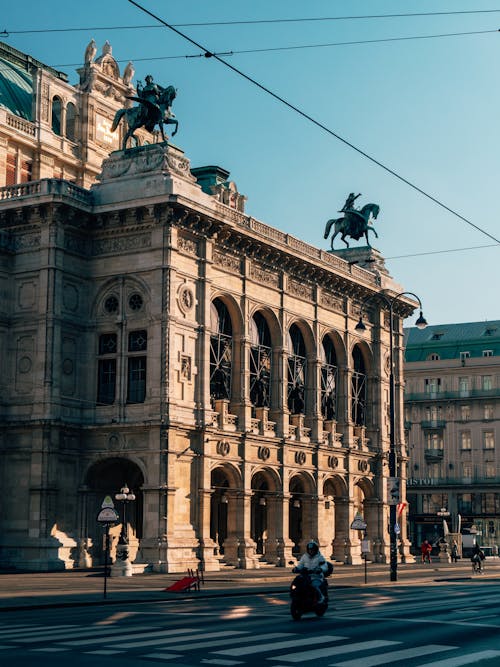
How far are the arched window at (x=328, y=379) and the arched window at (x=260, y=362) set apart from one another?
5.74 meters

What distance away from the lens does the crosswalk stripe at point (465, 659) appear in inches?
624

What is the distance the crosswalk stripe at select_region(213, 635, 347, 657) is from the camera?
55.2 feet

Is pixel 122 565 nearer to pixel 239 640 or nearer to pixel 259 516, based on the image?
pixel 259 516

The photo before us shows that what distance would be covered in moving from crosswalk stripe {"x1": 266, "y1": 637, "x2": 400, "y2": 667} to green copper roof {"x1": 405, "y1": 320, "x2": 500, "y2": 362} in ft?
310

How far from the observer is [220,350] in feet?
185

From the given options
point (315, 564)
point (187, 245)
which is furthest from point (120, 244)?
point (315, 564)

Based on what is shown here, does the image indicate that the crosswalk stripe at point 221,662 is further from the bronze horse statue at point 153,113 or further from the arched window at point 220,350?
the bronze horse statue at point 153,113

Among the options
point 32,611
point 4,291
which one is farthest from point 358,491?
point 32,611

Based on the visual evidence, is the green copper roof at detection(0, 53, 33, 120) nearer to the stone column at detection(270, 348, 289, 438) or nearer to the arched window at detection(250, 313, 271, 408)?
the arched window at detection(250, 313, 271, 408)

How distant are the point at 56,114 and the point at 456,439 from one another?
60371 millimetres

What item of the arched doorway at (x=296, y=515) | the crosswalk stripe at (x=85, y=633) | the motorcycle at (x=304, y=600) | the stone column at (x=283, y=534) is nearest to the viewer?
the crosswalk stripe at (x=85, y=633)

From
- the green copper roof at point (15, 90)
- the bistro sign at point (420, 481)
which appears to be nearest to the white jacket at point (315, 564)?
the green copper roof at point (15, 90)

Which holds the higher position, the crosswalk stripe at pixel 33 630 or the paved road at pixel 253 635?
the crosswalk stripe at pixel 33 630

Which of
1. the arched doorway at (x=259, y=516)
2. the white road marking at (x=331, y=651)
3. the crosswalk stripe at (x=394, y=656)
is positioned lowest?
the crosswalk stripe at (x=394, y=656)
